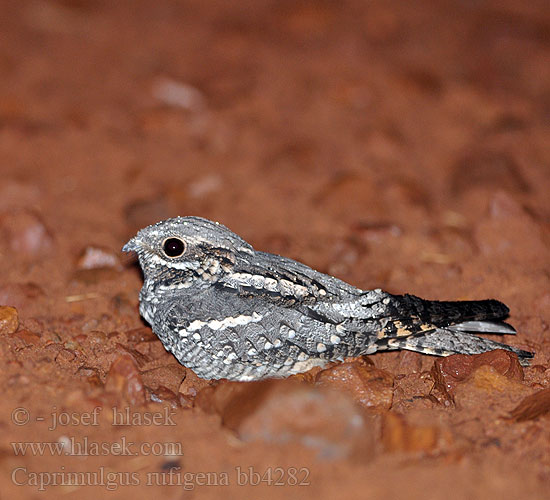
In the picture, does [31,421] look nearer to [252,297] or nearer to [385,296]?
[252,297]

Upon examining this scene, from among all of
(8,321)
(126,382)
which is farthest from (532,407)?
(8,321)

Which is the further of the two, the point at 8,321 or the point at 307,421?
the point at 8,321

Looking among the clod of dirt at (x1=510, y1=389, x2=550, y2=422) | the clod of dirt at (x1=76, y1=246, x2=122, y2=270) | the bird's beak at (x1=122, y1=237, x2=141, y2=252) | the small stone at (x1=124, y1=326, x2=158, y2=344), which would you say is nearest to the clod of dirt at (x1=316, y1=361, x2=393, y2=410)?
the clod of dirt at (x1=510, y1=389, x2=550, y2=422)

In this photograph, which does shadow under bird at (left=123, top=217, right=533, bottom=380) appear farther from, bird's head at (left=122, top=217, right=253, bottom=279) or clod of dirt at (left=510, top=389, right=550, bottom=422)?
clod of dirt at (left=510, top=389, right=550, bottom=422)

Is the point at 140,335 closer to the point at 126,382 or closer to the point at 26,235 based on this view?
the point at 126,382

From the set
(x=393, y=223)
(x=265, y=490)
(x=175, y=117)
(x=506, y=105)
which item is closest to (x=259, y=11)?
(x=175, y=117)

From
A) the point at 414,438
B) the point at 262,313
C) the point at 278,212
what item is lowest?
the point at 278,212

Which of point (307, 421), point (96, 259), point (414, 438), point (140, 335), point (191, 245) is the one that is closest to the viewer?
point (307, 421)
